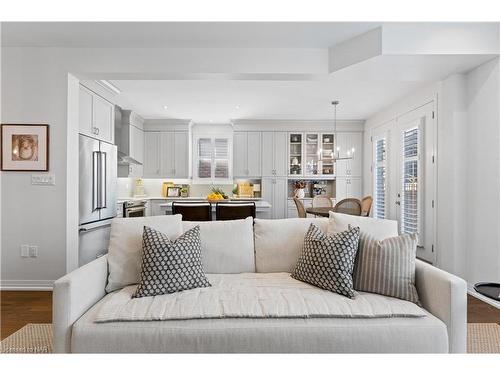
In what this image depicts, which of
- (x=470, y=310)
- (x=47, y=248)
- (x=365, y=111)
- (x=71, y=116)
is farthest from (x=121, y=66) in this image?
(x=365, y=111)

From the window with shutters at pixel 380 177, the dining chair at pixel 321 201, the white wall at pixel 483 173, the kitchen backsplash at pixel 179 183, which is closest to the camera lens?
the white wall at pixel 483 173

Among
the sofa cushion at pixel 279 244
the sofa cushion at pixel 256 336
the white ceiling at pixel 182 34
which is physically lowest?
the sofa cushion at pixel 256 336

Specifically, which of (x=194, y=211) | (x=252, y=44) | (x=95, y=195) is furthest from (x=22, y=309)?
(x=252, y=44)

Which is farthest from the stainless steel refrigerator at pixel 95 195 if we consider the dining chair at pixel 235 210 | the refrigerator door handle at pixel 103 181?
the dining chair at pixel 235 210

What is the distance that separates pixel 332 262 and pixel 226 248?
767 mm

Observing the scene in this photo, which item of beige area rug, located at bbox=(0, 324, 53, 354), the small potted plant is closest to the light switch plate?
beige area rug, located at bbox=(0, 324, 53, 354)

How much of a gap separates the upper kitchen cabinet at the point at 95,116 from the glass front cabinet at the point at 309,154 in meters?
3.96

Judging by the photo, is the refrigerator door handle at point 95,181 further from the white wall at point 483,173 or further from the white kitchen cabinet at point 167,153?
the white wall at point 483,173

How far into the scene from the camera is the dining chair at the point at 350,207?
489 cm

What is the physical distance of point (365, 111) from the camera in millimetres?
6465

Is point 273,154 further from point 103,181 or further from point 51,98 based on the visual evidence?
point 51,98

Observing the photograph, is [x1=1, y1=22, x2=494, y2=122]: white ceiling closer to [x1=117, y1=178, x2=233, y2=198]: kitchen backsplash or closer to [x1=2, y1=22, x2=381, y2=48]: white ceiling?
[x1=2, y1=22, x2=381, y2=48]: white ceiling

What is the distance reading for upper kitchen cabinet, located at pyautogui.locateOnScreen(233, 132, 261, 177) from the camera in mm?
7367

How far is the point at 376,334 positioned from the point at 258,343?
59 centimetres
